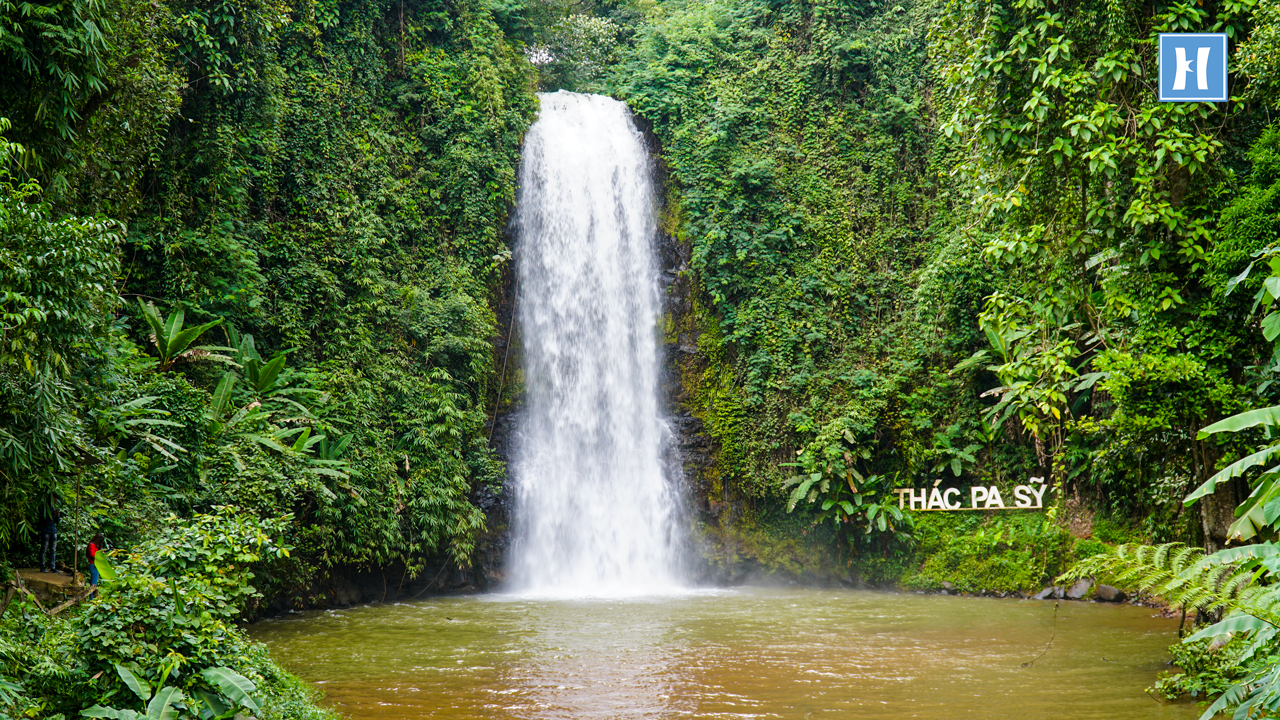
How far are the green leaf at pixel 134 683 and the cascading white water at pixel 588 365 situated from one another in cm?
900

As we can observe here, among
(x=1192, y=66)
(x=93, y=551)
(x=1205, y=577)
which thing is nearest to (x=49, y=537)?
(x=93, y=551)

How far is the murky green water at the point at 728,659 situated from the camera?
7.11 metres

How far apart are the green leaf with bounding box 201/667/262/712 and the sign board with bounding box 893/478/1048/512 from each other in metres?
11.6

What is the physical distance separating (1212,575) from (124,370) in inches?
392

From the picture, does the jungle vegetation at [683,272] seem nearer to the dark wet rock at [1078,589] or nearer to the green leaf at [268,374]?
the green leaf at [268,374]

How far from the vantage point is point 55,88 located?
8109mm

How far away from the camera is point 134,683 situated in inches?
213

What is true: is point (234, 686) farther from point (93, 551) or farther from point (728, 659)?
point (728, 659)

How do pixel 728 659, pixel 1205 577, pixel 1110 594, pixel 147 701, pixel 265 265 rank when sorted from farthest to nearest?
1. pixel 265 265
2. pixel 1110 594
3. pixel 728 659
4. pixel 147 701
5. pixel 1205 577

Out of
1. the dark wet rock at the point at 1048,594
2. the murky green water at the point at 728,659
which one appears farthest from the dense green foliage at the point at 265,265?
the dark wet rock at the point at 1048,594

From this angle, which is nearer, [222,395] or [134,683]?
[134,683]

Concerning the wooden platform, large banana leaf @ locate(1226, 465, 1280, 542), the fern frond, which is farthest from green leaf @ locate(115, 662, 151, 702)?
large banana leaf @ locate(1226, 465, 1280, 542)

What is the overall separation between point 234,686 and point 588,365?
36.8 ft

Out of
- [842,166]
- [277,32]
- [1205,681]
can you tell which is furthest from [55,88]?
[842,166]
